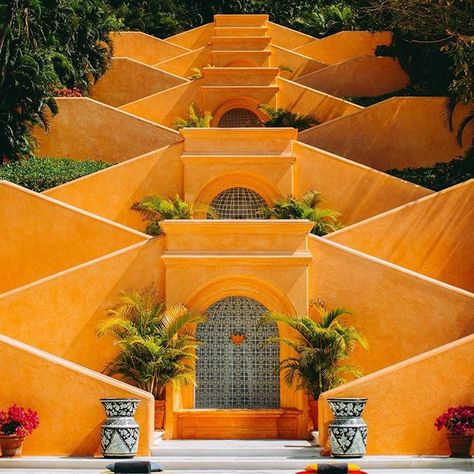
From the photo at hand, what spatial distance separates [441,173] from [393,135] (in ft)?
9.45

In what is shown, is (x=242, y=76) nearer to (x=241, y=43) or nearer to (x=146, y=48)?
(x=241, y=43)

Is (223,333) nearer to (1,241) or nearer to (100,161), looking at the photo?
(1,241)

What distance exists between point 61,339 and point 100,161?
11.3 metres

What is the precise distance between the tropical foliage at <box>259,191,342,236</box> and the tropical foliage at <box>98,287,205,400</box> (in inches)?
222

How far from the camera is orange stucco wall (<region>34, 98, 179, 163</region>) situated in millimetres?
32625

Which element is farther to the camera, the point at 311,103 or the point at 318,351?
the point at 311,103

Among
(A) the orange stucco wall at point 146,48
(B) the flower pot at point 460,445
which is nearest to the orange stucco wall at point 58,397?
(B) the flower pot at point 460,445

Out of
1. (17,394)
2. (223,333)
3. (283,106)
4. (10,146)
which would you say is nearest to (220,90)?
(283,106)

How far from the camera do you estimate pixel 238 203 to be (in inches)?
1158

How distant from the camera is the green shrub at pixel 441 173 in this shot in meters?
29.5

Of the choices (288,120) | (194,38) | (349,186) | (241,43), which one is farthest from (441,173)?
(194,38)

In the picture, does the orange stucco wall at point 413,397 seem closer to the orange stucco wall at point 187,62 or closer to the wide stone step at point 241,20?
the orange stucco wall at point 187,62

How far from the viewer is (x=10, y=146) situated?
102ft

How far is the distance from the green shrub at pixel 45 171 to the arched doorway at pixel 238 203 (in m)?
3.32
